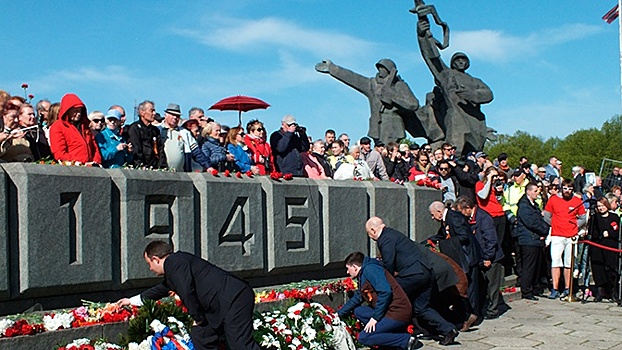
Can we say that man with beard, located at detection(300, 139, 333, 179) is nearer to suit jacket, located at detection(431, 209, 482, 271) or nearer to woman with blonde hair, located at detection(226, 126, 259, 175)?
woman with blonde hair, located at detection(226, 126, 259, 175)

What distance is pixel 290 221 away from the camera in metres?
9.73

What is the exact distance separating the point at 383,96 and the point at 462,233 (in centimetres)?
1381

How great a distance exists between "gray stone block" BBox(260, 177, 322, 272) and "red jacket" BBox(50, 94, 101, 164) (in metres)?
2.43

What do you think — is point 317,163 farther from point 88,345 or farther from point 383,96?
point 383,96

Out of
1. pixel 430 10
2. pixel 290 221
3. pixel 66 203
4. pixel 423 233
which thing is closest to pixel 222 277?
pixel 66 203

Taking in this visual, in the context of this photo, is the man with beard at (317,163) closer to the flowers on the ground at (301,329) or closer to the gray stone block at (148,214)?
the gray stone block at (148,214)

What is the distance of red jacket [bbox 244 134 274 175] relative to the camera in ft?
32.8

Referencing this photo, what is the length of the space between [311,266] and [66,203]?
3923mm

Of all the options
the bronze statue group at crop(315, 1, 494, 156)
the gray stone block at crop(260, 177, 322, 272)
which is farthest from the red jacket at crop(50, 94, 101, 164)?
the bronze statue group at crop(315, 1, 494, 156)

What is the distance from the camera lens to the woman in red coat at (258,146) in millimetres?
10016

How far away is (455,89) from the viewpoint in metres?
25.2

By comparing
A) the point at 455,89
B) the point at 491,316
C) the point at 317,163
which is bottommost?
the point at 491,316

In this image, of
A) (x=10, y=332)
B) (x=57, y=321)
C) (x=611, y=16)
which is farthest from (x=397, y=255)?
(x=611, y=16)

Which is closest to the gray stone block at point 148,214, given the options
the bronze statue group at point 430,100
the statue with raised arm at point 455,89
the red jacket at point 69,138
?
the red jacket at point 69,138
